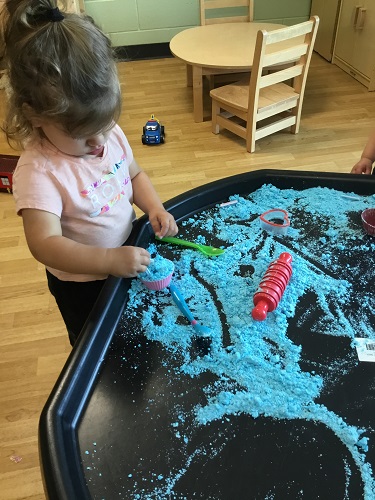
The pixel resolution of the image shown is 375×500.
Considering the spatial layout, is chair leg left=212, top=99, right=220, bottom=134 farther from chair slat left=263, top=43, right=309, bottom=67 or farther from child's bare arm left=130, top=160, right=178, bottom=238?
child's bare arm left=130, top=160, right=178, bottom=238

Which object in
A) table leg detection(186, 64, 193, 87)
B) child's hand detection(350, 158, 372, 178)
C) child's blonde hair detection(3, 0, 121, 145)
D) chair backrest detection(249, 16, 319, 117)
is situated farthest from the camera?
table leg detection(186, 64, 193, 87)

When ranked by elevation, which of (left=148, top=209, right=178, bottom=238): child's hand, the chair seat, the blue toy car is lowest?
the blue toy car

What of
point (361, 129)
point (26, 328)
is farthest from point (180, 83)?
point (26, 328)

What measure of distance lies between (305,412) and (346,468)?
0.07 m

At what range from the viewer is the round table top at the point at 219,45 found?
223 centimetres

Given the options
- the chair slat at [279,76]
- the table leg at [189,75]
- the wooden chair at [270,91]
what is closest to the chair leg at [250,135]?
the wooden chair at [270,91]

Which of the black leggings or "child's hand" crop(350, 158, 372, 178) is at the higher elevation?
"child's hand" crop(350, 158, 372, 178)

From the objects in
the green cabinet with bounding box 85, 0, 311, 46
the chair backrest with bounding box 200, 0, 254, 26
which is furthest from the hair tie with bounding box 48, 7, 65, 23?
the green cabinet with bounding box 85, 0, 311, 46

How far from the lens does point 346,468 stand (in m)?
0.49

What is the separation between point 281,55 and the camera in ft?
6.75

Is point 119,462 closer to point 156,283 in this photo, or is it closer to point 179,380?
point 179,380

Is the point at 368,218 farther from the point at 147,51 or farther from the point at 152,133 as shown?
the point at 147,51

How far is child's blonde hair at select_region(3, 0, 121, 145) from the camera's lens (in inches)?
22.6

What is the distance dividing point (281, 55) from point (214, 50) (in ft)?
1.49
